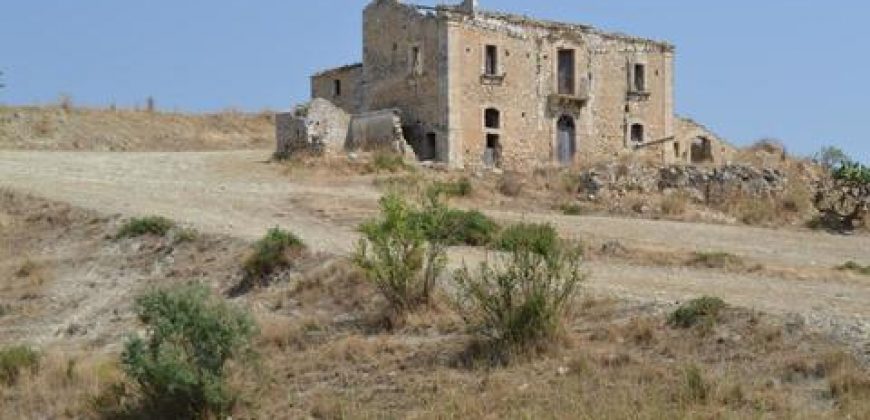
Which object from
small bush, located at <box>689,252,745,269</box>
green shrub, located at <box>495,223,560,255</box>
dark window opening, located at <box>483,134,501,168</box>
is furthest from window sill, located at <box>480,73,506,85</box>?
green shrub, located at <box>495,223,560,255</box>

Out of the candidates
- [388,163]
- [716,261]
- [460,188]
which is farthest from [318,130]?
[716,261]

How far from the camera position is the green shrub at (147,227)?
24250 mm

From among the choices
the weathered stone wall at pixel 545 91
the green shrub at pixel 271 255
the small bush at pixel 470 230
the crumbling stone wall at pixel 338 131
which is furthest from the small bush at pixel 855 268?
the crumbling stone wall at pixel 338 131

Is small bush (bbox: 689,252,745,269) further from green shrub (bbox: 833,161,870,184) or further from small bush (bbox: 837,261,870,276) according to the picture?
green shrub (bbox: 833,161,870,184)

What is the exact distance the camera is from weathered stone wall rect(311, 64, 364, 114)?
41656 mm

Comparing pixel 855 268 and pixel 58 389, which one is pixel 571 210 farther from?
pixel 58 389

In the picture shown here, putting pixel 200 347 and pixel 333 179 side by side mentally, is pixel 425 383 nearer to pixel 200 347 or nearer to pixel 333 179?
pixel 200 347

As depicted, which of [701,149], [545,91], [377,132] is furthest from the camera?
[701,149]

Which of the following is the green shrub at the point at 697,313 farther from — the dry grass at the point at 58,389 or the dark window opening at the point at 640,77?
the dark window opening at the point at 640,77

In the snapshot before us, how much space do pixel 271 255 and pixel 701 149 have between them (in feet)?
88.9

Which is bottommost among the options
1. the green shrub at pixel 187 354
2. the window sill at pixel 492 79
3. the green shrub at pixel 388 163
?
the green shrub at pixel 187 354

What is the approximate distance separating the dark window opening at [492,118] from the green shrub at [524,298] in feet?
72.5

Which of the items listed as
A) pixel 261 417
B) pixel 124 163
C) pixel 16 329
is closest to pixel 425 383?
pixel 261 417

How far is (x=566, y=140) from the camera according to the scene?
40375 mm
